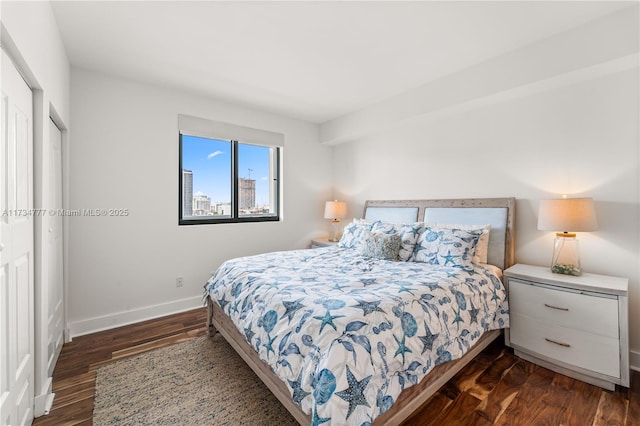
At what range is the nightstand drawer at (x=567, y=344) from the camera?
1.88m

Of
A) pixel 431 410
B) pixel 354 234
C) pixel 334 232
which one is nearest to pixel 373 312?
pixel 431 410

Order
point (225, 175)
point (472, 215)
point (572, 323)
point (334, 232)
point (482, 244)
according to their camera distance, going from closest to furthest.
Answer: point (572, 323)
point (482, 244)
point (472, 215)
point (225, 175)
point (334, 232)

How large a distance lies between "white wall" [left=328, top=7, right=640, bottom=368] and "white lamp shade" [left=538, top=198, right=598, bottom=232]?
30 cm

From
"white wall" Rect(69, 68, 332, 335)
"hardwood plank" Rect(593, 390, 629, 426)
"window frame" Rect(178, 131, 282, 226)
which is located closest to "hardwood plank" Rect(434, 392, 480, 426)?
"hardwood plank" Rect(593, 390, 629, 426)

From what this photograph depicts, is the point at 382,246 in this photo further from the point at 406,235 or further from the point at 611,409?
the point at 611,409

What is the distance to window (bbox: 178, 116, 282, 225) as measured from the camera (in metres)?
3.43

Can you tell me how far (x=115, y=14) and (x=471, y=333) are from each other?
329cm

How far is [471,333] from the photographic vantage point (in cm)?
194

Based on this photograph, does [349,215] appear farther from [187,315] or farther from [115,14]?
[115,14]

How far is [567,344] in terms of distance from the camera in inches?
79.7

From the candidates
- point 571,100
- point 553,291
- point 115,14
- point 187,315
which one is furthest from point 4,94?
point 571,100

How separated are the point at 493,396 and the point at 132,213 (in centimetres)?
347

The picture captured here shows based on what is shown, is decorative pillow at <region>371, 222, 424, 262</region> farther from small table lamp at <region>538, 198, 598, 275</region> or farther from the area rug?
the area rug

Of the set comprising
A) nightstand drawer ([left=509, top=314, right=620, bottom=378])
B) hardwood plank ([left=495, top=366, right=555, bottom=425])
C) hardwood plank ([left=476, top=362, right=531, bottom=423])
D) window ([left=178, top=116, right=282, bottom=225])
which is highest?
window ([left=178, top=116, right=282, bottom=225])
